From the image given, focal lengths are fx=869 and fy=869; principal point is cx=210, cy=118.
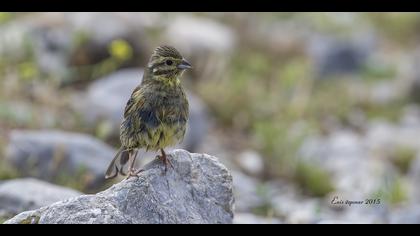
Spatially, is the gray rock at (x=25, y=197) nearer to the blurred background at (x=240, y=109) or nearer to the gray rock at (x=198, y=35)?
the blurred background at (x=240, y=109)

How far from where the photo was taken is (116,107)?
10.7m

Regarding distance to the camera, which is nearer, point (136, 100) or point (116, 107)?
point (136, 100)

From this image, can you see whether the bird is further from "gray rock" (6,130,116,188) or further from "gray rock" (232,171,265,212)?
"gray rock" (232,171,265,212)

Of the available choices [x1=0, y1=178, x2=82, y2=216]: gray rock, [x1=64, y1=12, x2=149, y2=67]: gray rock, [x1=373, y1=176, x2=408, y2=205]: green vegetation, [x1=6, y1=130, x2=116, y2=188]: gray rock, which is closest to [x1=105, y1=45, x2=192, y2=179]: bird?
[x1=0, y1=178, x2=82, y2=216]: gray rock

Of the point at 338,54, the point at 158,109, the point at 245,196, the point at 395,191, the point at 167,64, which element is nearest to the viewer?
the point at 158,109

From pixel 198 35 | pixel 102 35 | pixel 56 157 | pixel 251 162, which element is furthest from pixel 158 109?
pixel 198 35

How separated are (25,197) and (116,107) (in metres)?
3.96

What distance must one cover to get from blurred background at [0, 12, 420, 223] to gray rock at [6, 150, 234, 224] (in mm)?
1623

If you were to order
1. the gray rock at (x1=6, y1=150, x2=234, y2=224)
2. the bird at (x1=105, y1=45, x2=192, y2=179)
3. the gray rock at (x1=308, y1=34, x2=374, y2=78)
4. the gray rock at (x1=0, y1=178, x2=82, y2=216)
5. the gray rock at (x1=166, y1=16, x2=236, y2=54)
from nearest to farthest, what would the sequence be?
the gray rock at (x1=6, y1=150, x2=234, y2=224)
the bird at (x1=105, y1=45, x2=192, y2=179)
the gray rock at (x1=0, y1=178, x2=82, y2=216)
the gray rock at (x1=166, y1=16, x2=236, y2=54)
the gray rock at (x1=308, y1=34, x2=374, y2=78)

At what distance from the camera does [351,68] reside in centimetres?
1711

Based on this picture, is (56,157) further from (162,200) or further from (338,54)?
(338,54)

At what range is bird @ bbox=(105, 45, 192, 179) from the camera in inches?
235

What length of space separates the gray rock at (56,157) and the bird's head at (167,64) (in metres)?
2.66
